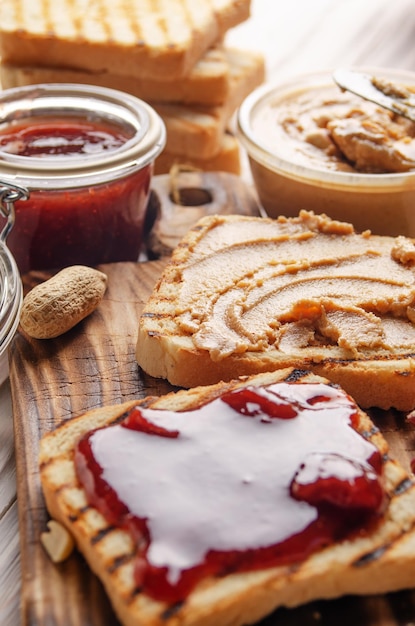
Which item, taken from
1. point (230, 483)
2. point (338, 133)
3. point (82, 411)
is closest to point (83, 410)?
point (82, 411)

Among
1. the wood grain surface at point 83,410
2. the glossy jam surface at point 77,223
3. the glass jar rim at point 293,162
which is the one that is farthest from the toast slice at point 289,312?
the glossy jam surface at point 77,223

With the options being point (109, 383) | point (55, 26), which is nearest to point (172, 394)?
point (109, 383)

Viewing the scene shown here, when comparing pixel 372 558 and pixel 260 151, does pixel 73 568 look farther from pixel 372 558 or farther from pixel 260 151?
pixel 260 151

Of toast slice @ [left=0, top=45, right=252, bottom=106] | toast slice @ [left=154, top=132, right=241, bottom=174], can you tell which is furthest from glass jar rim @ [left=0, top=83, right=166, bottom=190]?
toast slice @ [left=154, top=132, right=241, bottom=174]

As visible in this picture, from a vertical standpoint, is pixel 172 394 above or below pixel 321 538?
below

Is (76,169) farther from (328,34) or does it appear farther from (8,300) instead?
(328,34)

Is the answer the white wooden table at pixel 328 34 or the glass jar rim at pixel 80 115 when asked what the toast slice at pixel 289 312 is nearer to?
the glass jar rim at pixel 80 115
